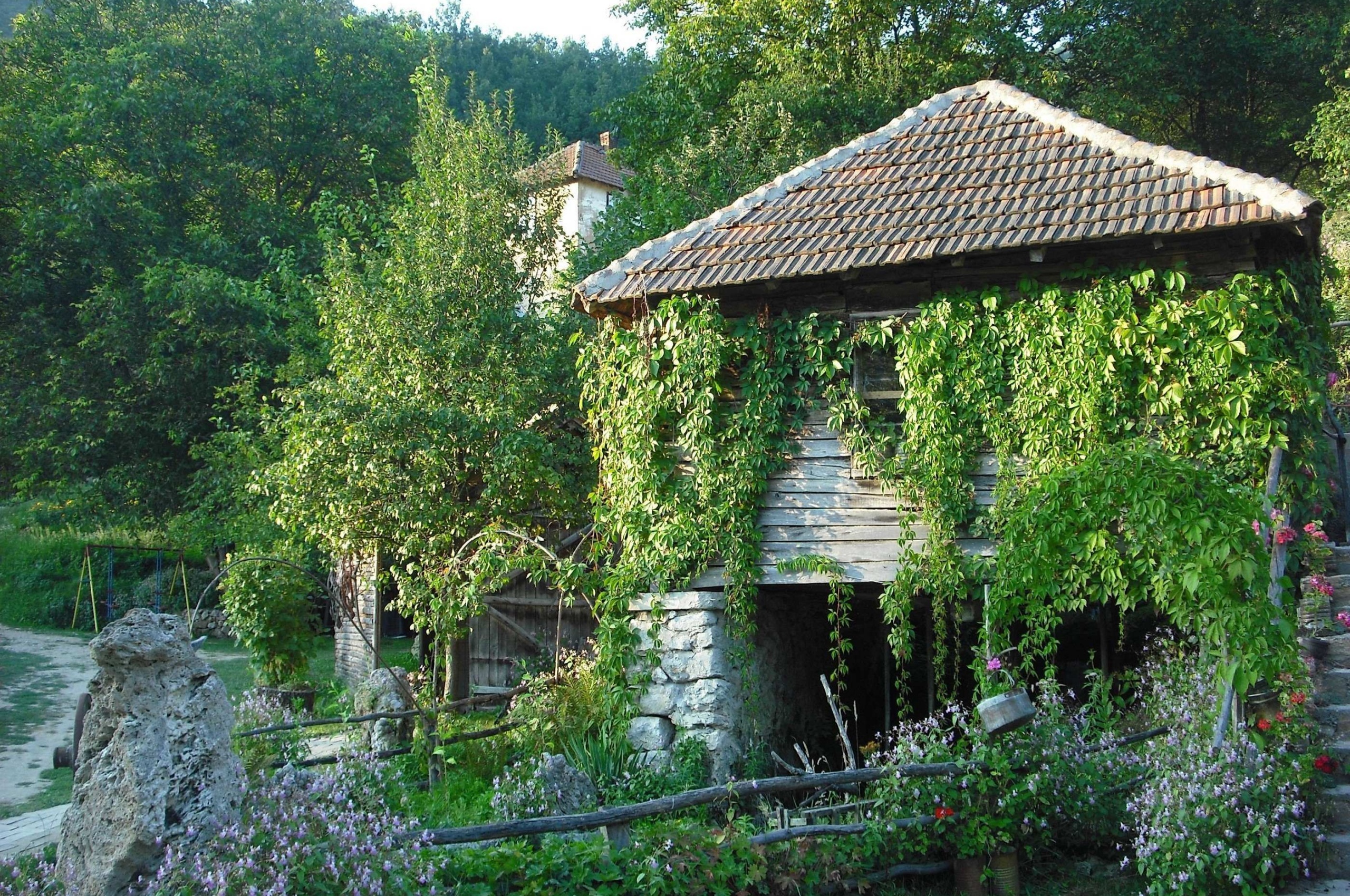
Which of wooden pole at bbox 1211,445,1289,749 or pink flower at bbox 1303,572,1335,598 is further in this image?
pink flower at bbox 1303,572,1335,598

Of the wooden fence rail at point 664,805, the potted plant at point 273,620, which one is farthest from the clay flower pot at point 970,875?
the potted plant at point 273,620

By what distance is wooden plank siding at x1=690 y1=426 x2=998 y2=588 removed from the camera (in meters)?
7.70

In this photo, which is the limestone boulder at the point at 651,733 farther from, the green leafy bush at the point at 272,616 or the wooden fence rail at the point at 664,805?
the green leafy bush at the point at 272,616

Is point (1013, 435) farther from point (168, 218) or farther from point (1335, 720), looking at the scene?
point (168, 218)

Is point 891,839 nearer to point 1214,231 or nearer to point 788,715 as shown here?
point 788,715

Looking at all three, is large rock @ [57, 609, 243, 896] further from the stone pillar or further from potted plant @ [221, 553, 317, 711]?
potted plant @ [221, 553, 317, 711]

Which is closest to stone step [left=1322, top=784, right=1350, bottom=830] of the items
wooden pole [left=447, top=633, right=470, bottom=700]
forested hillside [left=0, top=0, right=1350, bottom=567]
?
wooden pole [left=447, top=633, right=470, bottom=700]

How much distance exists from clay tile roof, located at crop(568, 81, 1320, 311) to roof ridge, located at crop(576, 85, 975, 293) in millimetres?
14

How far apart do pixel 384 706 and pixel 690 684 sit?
2.68 m

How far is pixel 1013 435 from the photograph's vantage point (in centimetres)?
740

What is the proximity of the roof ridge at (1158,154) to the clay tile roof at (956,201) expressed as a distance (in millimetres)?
12

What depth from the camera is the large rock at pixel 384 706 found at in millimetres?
8656

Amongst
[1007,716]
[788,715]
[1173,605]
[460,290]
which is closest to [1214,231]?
[1173,605]

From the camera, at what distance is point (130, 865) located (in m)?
4.20
